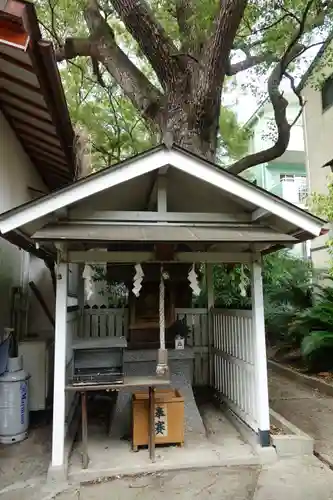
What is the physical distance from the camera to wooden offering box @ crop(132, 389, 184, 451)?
15.2 ft

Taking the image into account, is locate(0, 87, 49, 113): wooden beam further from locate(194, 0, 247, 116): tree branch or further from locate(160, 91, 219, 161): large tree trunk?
Answer: locate(194, 0, 247, 116): tree branch

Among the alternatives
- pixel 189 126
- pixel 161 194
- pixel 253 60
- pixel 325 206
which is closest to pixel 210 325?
pixel 161 194

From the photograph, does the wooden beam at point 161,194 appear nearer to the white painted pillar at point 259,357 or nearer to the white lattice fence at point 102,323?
the white painted pillar at point 259,357

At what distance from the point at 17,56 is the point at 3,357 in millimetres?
3607

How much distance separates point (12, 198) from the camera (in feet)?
19.9

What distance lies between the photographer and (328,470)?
416cm

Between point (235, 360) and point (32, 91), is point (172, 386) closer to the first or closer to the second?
point (235, 360)

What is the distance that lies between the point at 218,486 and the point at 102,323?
3.86 meters

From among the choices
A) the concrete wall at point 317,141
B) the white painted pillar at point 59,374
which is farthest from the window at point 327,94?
the white painted pillar at point 59,374

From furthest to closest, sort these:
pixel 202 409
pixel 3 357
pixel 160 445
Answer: pixel 202 409, pixel 3 357, pixel 160 445

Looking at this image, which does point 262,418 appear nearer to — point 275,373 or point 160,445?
point 160,445

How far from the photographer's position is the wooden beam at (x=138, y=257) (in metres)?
4.50

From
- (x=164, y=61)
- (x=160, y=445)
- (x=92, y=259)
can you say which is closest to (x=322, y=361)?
(x=160, y=445)

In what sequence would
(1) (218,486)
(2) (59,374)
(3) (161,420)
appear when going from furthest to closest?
(3) (161,420)
(2) (59,374)
(1) (218,486)
